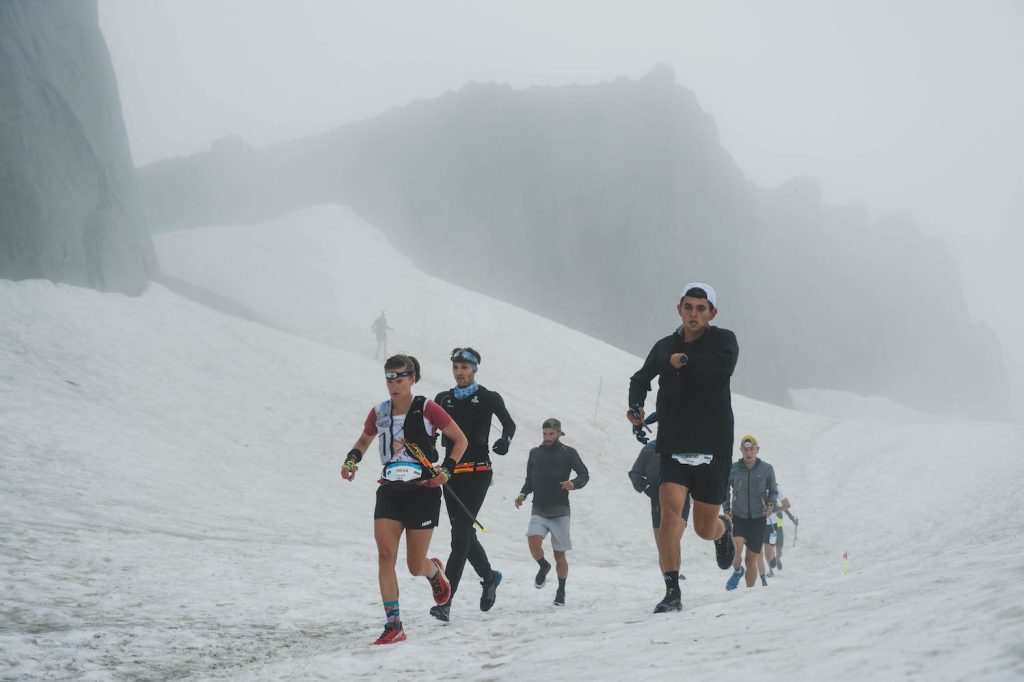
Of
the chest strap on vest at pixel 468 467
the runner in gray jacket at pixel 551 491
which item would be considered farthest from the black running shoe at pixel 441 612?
the runner in gray jacket at pixel 551 491

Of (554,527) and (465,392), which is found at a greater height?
(465,392)

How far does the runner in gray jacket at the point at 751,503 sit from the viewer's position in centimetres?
1048

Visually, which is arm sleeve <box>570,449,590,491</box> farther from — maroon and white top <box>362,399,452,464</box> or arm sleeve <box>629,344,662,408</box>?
maroon and white top <box>362,399,452,464</box>

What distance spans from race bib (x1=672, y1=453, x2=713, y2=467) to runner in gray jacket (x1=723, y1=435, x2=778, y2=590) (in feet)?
17.6

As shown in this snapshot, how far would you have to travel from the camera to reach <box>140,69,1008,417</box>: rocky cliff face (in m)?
81.2

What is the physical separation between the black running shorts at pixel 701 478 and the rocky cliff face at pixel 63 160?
23559mm

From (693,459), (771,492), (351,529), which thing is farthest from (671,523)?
(351,529)

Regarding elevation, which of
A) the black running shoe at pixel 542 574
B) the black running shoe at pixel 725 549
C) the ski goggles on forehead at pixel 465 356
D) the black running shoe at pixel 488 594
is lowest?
the black running shoe at pixel 488 594

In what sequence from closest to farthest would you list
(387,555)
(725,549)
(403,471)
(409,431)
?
(387,555), (403,471), (409,431), (725,549)

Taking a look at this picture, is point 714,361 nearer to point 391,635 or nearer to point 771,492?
point 391,635

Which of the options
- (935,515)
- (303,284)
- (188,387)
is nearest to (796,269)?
(303,284)

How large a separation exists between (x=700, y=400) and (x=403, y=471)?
2.48 meters

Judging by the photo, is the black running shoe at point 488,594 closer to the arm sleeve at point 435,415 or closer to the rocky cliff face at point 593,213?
the arm sleeve at point 435,415

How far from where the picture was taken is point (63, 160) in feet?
93.5
